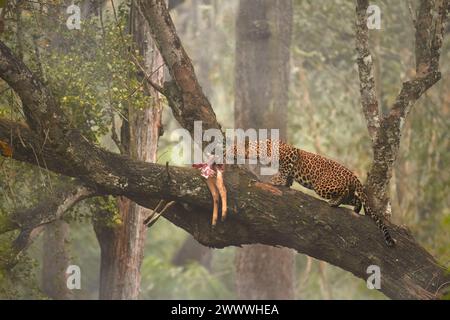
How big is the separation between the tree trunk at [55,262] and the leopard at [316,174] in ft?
19.5

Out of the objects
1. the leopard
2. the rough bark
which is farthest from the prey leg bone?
the rough bark

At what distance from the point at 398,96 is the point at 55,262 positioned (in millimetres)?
9525

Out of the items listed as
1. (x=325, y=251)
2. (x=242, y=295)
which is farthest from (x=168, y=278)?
(x=325, y=251)

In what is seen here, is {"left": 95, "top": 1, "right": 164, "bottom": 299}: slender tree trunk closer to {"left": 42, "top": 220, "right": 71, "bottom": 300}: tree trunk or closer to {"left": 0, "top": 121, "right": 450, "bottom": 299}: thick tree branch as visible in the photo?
{"left": 42, "top": 220, "right": 71, "bottom": 300}: tree trunk

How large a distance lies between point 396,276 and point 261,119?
27.8 feet

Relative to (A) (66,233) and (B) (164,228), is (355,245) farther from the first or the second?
(B) (164,228)

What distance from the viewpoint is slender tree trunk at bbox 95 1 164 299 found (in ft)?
42.8

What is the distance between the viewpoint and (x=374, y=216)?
10.3m

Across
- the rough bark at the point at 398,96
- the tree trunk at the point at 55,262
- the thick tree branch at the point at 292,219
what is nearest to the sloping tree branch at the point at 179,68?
the thick tree branch at the point at 292,219

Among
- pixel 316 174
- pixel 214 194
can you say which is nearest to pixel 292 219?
pixel 316 174

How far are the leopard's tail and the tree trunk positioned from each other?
6863 mm
